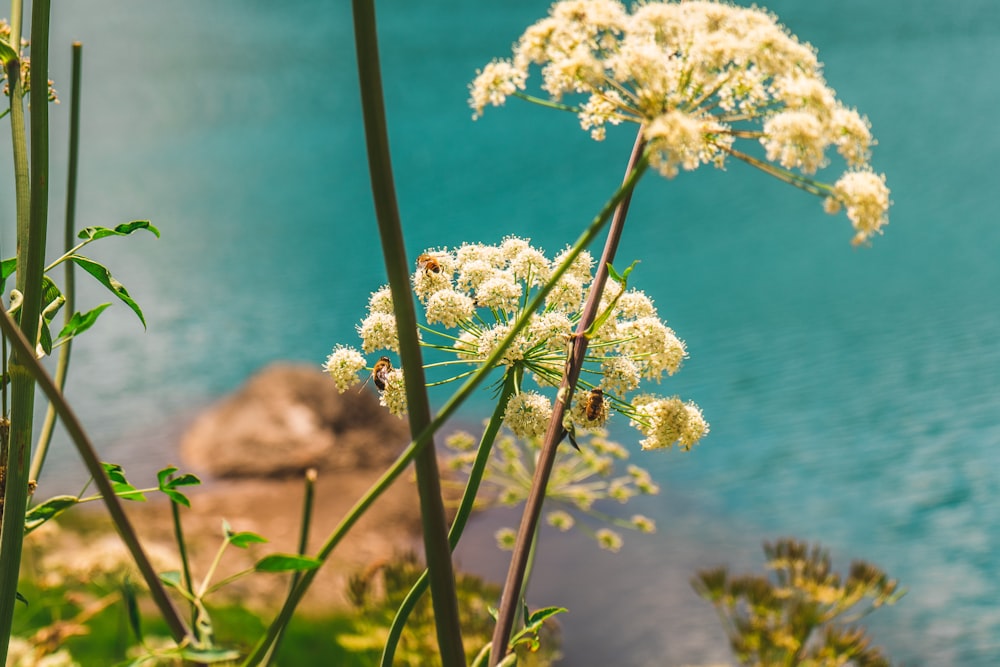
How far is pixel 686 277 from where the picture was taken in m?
6.37

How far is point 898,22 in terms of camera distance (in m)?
9.97

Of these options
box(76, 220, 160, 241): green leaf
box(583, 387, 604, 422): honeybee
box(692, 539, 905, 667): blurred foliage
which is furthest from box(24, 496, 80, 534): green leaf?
box(692, 539, 905, 667): blurred foliage

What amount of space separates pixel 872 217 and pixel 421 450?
21 cm

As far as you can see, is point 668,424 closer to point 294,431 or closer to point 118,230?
point 118,230

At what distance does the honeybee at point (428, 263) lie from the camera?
500mm

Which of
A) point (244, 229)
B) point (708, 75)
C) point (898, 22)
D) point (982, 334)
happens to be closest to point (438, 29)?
point (244, 229)

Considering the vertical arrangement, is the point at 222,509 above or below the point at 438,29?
below

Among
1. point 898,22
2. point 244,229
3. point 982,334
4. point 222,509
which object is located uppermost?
point 898,22

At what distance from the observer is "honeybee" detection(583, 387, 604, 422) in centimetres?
40

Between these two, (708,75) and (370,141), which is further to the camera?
(708,75)

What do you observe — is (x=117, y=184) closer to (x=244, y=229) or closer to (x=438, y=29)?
(x=244, y=229)

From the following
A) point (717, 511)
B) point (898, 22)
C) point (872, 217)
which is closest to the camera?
point (872, 217)

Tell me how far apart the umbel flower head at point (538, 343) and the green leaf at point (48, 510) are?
5.5 inches

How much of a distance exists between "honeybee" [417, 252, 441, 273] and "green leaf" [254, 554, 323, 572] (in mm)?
253
